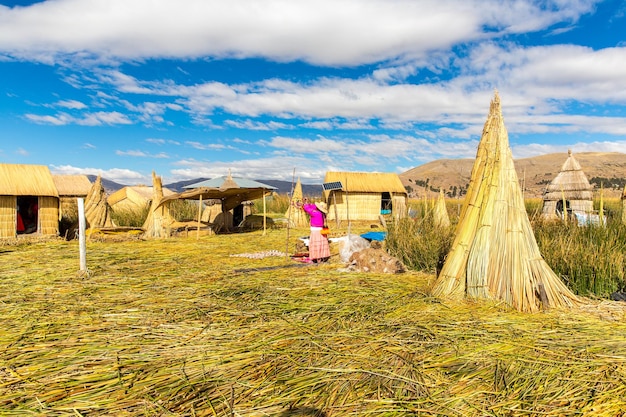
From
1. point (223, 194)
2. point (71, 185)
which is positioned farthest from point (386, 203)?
point (71, 185)

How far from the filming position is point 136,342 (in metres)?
3.47

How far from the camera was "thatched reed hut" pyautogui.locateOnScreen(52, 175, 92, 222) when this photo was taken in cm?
1541

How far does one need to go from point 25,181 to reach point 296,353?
1207cm

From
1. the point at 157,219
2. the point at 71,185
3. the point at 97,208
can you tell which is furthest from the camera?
the point at 71,185

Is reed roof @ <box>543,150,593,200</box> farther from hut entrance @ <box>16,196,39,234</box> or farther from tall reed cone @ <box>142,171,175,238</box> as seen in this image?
hut entrance @ <box>16,196,39,234</box>

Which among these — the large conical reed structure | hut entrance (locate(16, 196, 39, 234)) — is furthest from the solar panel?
the large conical reed structure

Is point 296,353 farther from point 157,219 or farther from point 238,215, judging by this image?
point 238,215

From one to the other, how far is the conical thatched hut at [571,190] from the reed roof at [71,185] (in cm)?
1767

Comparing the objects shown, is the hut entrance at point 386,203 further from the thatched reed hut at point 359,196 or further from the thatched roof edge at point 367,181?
the thatched roof edge at point 367,181

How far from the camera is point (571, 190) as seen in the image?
593 inches

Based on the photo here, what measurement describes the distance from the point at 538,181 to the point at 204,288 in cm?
7451

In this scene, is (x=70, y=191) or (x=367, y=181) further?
(x=367, y=181)

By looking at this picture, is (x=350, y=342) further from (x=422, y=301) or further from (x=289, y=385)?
(x=422, y=301)

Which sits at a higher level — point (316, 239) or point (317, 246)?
point (316, 239)
